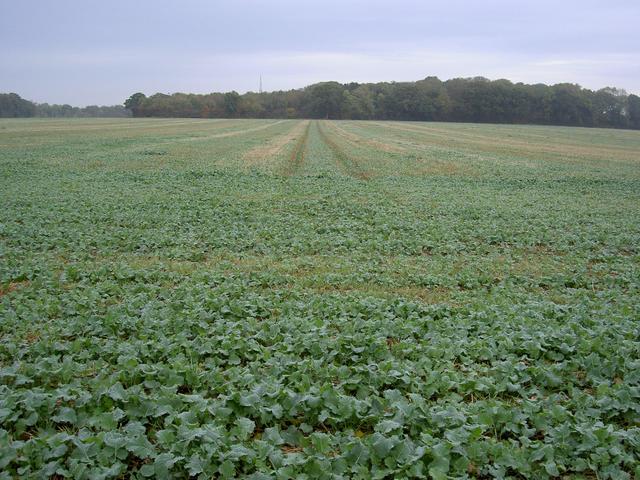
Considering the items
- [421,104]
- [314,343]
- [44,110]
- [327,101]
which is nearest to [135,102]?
[44,110]

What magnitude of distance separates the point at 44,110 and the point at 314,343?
559 ft

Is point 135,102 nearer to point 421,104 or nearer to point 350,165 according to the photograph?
point 421,104

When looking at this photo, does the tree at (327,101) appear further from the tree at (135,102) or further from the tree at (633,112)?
the tree at (633,112)

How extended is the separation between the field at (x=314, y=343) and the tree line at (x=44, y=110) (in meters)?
137

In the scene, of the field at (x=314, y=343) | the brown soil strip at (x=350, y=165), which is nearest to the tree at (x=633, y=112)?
the brown soil strip at (x=350, y=165)

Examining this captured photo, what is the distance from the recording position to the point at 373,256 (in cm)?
1212

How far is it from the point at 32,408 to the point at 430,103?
14148cm

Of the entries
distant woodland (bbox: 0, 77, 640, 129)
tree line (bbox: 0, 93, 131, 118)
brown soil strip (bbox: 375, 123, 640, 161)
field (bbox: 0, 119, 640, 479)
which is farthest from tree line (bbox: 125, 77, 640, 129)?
field (bbox: 0, 119, 640, 479)

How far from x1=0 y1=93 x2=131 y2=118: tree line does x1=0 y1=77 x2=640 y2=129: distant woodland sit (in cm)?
28

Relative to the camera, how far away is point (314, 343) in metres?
6.64

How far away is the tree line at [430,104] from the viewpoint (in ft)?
420

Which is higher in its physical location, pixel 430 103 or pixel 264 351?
pixel 430 103

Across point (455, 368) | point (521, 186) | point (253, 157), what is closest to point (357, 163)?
point (253, 157)

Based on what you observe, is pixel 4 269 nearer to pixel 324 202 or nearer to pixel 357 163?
pixel 324 202
